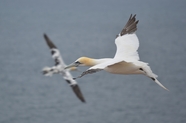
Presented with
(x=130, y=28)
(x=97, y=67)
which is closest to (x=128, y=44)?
(x=130, y=28)

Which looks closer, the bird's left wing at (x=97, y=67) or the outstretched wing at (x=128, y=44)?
the bird's left wing at (x=97, y=67)

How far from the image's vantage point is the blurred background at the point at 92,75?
107ft

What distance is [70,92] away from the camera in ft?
129

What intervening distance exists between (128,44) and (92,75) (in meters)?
31.7

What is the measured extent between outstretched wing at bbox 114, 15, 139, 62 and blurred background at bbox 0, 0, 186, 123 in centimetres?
1948

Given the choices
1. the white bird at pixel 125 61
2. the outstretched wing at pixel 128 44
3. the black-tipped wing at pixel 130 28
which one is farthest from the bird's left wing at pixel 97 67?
the black-tipped wing at pixel 130 28

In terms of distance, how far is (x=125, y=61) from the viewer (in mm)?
8344

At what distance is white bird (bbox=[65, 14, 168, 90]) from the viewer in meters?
8.08

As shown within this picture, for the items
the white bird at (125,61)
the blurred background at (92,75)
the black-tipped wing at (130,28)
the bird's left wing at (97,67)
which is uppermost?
the blurred background at (92,75)

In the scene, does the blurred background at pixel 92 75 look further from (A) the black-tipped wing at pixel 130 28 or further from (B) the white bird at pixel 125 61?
(B) the white bird at pixel 125 61

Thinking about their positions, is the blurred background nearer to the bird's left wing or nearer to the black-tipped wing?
the black-tipped wing

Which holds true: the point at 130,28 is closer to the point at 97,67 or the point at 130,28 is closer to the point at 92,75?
the point at 97,67

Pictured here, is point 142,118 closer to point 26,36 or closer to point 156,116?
point 156,116

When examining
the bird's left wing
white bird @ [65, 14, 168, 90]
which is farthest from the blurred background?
the bird's left wing
